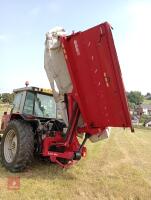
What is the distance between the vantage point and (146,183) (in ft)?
22.7

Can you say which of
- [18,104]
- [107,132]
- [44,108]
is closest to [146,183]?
[107,132]

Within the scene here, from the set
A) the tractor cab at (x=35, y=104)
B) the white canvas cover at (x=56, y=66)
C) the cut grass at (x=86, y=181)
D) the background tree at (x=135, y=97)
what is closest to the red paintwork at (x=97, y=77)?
the white canvas cover at (x=56, y=66)

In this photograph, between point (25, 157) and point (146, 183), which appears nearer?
point (146, 183)

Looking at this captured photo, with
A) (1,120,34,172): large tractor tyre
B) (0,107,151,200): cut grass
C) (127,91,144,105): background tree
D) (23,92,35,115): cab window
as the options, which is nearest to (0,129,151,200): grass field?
(0,107,151,200): cut grass

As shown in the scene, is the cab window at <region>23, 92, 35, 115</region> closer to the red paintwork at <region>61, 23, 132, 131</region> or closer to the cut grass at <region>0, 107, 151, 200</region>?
the cut grass at <region>0, 107, 151, 200</region>

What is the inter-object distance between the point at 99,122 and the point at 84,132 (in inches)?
23.6

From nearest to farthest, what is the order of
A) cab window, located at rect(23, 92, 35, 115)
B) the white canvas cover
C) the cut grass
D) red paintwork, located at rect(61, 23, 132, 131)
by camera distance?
the cut grass < red paintwork, located at rect(61, 23, 132, 131) < the white canvas cover < cab window, located at rect(23, 92, 35, 115)

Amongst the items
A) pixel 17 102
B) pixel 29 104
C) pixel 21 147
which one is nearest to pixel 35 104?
Answer: pixel 29 104

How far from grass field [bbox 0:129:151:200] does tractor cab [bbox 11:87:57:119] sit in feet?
3.94

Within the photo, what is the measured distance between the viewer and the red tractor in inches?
253

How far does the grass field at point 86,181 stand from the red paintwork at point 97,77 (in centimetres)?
112

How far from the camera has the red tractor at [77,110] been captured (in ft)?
21.1

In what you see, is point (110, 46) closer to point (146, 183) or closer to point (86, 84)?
point (86, 84)

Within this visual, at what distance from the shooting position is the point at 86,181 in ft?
22.8
